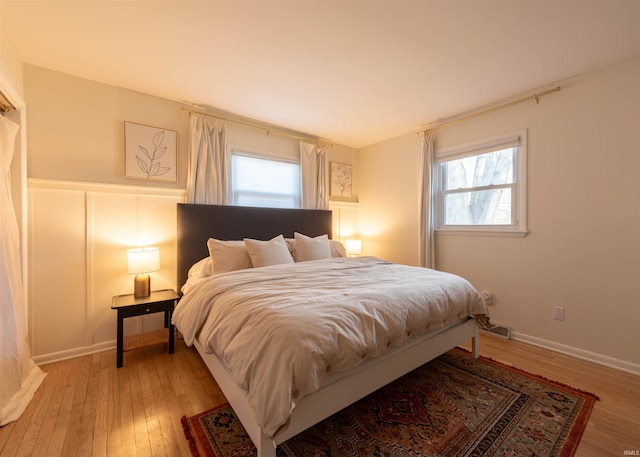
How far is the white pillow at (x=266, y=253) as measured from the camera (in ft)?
8.47

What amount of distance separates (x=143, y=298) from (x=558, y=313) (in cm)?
388

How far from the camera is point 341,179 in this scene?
4305 millimetres

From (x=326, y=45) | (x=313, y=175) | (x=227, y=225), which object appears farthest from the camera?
(x=313, y=175)

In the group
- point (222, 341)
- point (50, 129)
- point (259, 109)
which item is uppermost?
point (259, 109)

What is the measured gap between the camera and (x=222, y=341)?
4.77ft

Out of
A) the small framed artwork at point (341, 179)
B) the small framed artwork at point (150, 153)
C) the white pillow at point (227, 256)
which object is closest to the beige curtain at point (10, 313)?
the small framed artwork at point (150, 153)

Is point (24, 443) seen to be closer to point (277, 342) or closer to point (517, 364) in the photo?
point (277, 342)

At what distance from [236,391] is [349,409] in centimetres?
74

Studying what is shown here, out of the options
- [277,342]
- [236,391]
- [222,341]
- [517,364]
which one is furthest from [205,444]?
[517,364]

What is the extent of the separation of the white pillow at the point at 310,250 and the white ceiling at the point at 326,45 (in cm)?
156

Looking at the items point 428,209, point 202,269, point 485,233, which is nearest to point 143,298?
point 202,269

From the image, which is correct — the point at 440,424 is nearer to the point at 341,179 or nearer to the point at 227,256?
the point at 227,256

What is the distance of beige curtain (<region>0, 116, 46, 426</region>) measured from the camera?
1.62 metres

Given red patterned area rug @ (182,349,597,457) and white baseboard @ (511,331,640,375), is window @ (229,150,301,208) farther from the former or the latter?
white baseboard @ (511,331,640,375)
